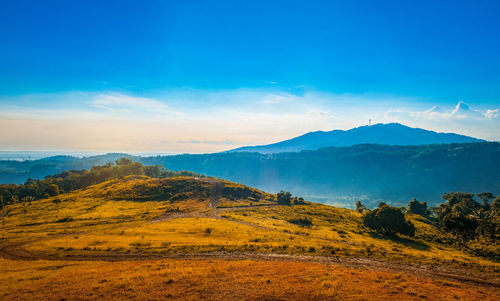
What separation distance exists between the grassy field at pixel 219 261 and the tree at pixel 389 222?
3.36 metres

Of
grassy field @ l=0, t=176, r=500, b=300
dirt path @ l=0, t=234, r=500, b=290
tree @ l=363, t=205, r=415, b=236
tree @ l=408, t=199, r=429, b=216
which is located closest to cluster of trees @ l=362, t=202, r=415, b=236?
tree @ l=363, t=205, r=415, b=236

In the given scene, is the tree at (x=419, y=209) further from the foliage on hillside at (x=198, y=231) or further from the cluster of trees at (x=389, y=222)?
the cluster of trees at (x=389, y=222)

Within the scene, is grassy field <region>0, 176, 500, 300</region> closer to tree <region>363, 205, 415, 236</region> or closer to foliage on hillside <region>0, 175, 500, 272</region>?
foliage on hillside <region>0, 175, 500, 272</region>

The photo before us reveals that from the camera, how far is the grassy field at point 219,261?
30297mm

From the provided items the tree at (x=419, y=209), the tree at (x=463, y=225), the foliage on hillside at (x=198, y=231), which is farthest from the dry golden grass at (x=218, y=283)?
the tree at (x=419, y=209)

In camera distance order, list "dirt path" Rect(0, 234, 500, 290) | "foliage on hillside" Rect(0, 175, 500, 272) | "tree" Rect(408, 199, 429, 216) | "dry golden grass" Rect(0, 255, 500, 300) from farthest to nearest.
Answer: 1. "tree" Rect(408, 199, 429, 216)
2. "foliage on hillside" Rect(0, 175, 500, 272)
3. "dirt path" Rect(0, 234, 500, 290)
4. "dry golden grass" Rect(0, 255, 500, 300)

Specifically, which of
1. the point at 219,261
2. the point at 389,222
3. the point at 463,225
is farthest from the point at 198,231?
the point at 463,225

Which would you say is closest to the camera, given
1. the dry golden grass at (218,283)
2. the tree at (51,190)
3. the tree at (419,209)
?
the dry golden grass at (218,283)

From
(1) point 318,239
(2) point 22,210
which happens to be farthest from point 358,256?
(2) point 22,210

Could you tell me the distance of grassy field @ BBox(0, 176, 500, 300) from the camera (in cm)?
3030

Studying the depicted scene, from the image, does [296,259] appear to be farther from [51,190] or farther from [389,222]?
[51,190]

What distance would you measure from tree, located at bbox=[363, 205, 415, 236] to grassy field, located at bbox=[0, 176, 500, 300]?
3.36m

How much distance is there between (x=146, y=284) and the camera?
31.5 meters

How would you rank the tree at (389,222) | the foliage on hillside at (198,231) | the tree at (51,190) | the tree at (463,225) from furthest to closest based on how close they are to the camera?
the tree at (51,190) < the tree at (389,222) < the tree at (463,225) < the foliage on hillside at (198,231)
